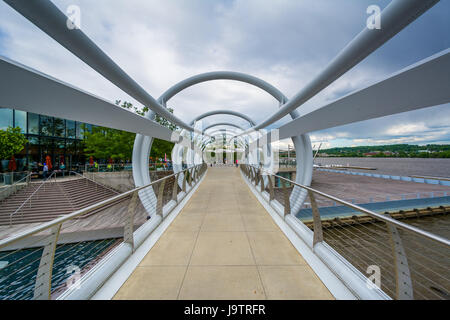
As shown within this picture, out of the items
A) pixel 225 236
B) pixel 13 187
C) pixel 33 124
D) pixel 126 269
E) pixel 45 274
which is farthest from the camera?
pixel 33 124

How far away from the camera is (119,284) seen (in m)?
2.06

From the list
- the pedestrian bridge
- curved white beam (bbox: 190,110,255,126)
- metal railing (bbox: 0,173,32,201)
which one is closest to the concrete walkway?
the pedestrian bridge

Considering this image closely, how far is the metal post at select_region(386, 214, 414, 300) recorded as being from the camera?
1.51m

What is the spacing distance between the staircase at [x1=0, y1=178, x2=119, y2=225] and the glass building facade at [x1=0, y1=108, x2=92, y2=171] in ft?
17.4

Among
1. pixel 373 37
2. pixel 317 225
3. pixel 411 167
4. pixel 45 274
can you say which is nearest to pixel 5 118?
pixel 45 274

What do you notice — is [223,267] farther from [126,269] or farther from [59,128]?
[59,128]

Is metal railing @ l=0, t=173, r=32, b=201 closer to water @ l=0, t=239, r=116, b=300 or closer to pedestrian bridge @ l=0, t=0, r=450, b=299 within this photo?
water @ l=0, t=239, r=116, b=300

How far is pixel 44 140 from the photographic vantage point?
58.4 ft

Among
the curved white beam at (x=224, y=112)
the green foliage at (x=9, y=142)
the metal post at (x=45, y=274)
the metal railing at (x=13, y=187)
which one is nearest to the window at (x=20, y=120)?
the green foliage at (x=9, y=142)

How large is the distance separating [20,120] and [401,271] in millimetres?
23540

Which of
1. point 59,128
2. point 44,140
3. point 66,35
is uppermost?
point 59,128

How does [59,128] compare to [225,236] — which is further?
[59,128]

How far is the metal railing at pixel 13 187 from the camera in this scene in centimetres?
1064
